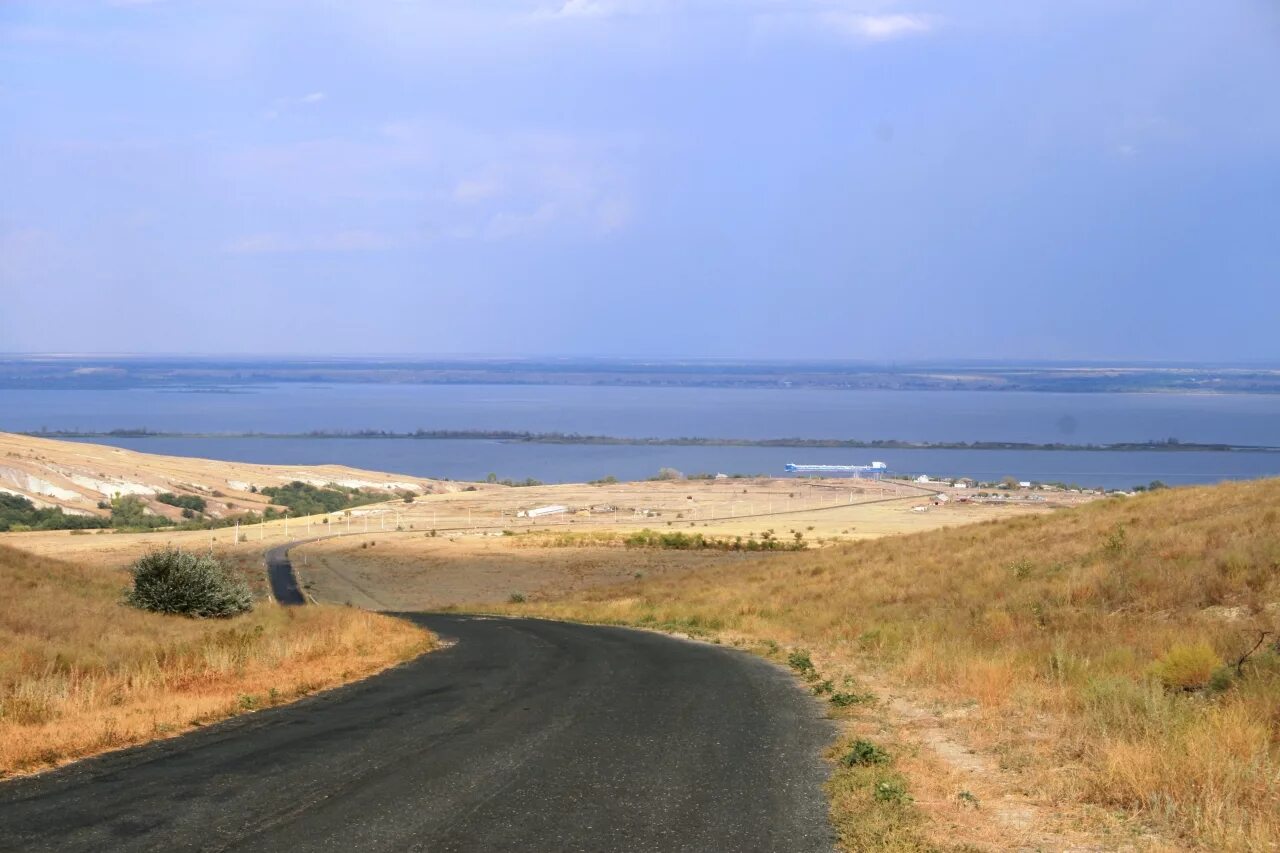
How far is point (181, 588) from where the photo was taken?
19484mm

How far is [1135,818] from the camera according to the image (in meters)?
6.80

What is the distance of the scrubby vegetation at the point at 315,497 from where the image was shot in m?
88.6

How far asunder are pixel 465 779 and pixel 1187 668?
685cm

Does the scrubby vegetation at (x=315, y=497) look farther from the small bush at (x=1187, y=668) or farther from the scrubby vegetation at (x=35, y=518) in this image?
the small bush at (x=1187, y=668)

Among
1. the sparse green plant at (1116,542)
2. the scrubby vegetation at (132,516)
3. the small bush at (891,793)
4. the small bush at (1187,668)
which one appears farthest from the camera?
the scrubby vegetation at (132,516)

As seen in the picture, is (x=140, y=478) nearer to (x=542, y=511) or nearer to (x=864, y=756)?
(x=542, y=511)

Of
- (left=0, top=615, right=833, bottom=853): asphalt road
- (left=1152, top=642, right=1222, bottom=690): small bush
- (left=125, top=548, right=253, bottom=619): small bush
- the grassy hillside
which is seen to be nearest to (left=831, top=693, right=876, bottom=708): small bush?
the grassy hillside

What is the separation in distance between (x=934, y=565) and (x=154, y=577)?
17.0m

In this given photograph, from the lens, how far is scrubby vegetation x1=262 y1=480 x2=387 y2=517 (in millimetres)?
88625

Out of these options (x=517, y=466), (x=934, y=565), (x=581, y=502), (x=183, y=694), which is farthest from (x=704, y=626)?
(x=517, y=466)

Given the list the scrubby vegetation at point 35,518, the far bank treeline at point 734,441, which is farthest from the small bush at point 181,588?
the far bank treeline at point 734,441

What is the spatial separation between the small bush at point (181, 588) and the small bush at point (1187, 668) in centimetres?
1507

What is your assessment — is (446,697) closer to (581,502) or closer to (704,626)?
(704,626)

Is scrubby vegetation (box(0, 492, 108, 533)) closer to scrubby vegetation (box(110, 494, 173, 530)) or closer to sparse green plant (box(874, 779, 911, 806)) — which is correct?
scrubby vegetation (box(110, 494, 173, 530))
